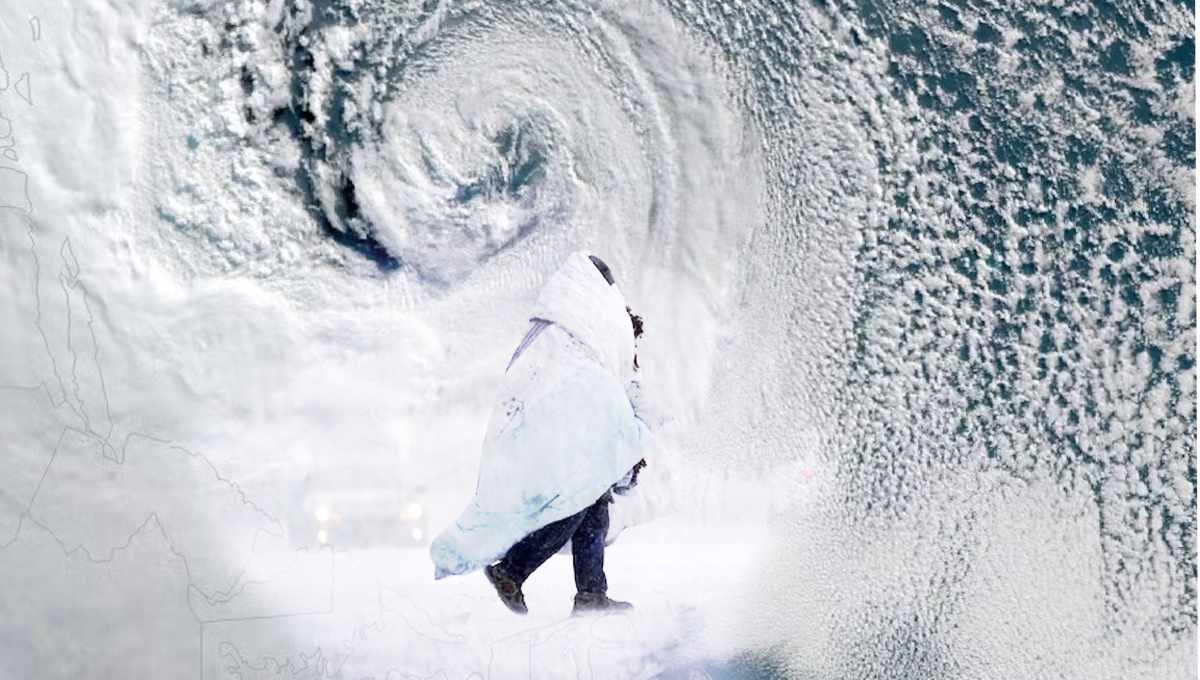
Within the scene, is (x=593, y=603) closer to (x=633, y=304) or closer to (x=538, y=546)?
(x=538, y=546)

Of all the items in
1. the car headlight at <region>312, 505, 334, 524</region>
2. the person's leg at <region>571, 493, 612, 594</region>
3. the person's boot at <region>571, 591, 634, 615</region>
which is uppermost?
the person's leg at <region>571, 493, 612, 594</region>

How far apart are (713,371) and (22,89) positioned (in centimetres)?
78

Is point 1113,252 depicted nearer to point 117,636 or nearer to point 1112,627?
point 1112,627

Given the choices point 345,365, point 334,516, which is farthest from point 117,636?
point 345,365

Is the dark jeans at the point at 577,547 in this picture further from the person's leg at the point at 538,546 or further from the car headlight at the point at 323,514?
the car headlight at the point at 323,514

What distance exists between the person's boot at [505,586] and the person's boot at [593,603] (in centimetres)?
6

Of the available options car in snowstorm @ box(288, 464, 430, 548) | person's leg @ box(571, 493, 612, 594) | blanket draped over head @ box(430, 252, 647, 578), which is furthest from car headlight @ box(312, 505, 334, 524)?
person's leg @ box(571, 493, 612, 594)

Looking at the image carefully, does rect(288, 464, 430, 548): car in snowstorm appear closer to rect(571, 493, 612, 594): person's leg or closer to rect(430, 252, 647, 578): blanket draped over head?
rect(430, 252, 647, 578): blanket draped over head

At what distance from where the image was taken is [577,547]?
3.21ft

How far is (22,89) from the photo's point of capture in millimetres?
969

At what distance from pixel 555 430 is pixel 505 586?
0.18 metres

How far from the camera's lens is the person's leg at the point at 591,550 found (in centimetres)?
97

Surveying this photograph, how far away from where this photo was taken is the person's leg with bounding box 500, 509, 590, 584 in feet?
3.11

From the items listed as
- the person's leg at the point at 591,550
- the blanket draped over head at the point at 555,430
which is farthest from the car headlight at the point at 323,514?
the person's leg at the point at 591,550
